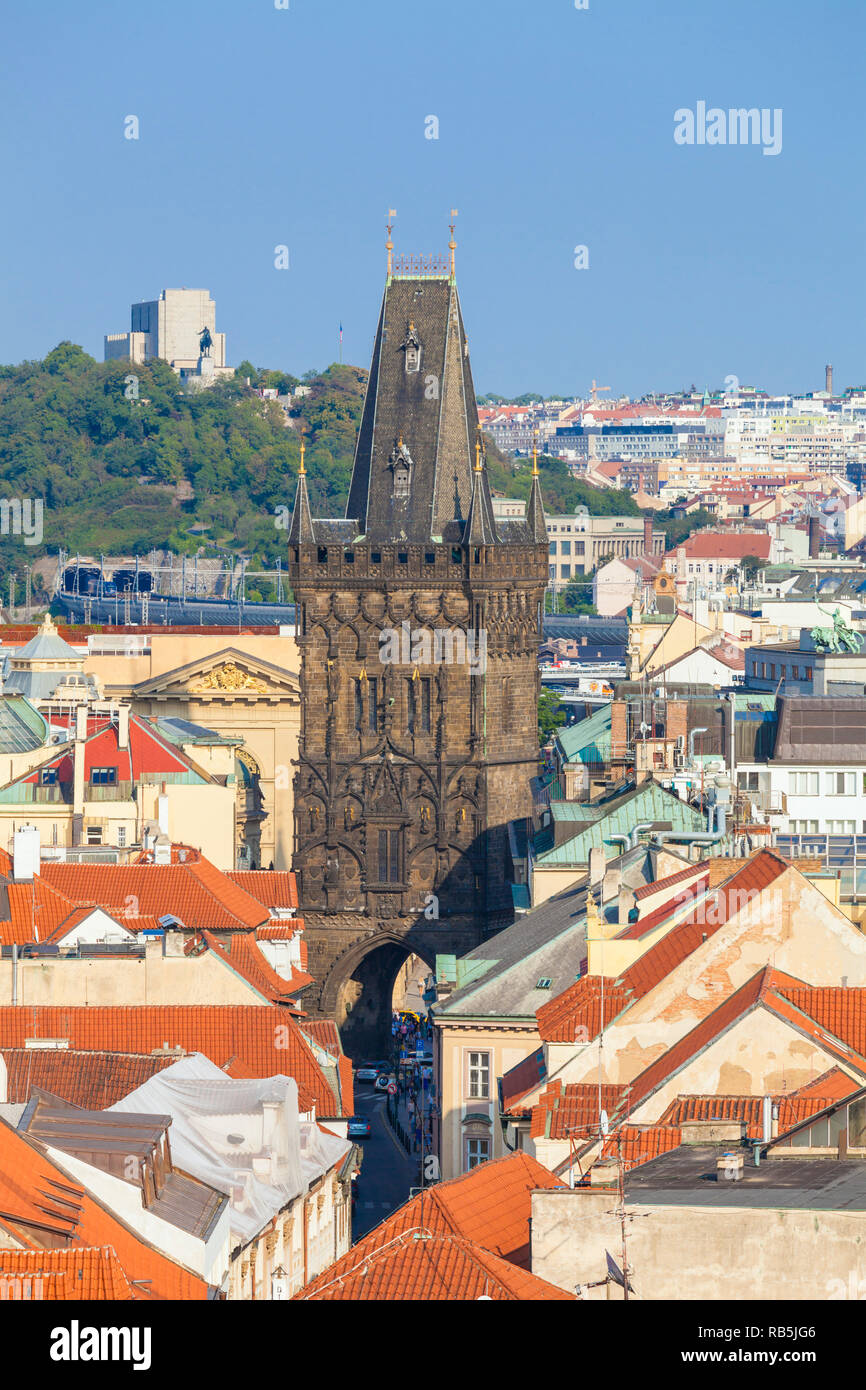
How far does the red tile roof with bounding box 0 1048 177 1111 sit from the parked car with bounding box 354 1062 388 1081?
4593 centimetres

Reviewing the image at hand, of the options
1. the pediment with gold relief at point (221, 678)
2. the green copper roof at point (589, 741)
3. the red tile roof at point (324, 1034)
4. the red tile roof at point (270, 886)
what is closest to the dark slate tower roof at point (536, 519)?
the green copper roof at point (589, 741)

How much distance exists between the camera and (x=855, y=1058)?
4566 cm

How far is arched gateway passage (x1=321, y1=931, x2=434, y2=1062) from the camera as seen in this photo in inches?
4240

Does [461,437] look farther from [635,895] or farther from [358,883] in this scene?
→ [635,895]

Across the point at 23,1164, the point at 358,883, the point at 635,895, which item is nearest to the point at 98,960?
the point at 635,895

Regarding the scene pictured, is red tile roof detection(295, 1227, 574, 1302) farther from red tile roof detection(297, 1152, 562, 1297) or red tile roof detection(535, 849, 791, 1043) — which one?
red tile roof detection(535, 849, 791, 1043)

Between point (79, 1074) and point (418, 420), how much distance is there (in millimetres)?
62292

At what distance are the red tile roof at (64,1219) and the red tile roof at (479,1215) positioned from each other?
5.80 ft

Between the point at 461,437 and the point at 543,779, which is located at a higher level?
the point at 461,437

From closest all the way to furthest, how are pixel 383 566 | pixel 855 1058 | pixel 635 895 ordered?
pixel 855 1058, pixel 635 895, pixel 383 566

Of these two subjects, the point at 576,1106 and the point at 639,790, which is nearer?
the point at 576,1106

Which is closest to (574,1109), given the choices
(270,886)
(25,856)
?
(25,856)

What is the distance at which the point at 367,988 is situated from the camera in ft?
360
